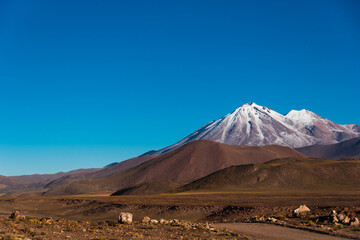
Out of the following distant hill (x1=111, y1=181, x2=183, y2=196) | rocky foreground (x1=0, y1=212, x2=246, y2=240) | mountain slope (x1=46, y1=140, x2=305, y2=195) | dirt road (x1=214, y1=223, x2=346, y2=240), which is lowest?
dirt road (x1=214, y1=223, x2=346, y2=240)

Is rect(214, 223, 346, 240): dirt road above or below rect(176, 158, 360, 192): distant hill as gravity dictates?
below

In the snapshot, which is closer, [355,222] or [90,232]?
[90,232]

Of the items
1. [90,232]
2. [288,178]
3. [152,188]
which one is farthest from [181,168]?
[90,232]

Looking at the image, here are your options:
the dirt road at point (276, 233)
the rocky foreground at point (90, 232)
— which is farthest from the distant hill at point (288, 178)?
the rocky foreground at point (90, 232)

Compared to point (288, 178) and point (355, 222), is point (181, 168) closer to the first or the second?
point (288, 178)

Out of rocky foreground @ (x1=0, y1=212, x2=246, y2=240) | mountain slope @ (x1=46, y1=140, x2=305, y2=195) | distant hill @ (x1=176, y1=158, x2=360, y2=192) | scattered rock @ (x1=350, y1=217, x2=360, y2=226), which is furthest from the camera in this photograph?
mountain slope @ (x1=46, y1=140, x2=305, y2=195)

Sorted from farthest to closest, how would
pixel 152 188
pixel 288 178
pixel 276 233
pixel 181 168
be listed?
pixel 181 168
pixel 152 188
pixel 288 178
pixel 276 233

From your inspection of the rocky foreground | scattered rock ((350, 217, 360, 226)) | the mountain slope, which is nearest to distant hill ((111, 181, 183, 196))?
the mountain slope

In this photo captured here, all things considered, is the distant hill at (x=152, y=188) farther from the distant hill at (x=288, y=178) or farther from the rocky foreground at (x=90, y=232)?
the rocky foreground at (x=90, y=232)

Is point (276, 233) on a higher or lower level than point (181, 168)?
lower

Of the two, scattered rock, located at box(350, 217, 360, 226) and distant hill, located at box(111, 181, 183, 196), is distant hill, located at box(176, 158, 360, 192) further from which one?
scattered rock, located at box(350, 217, 360, 226)

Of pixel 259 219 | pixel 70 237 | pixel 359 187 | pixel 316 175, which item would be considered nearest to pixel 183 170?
pixel 316 175
